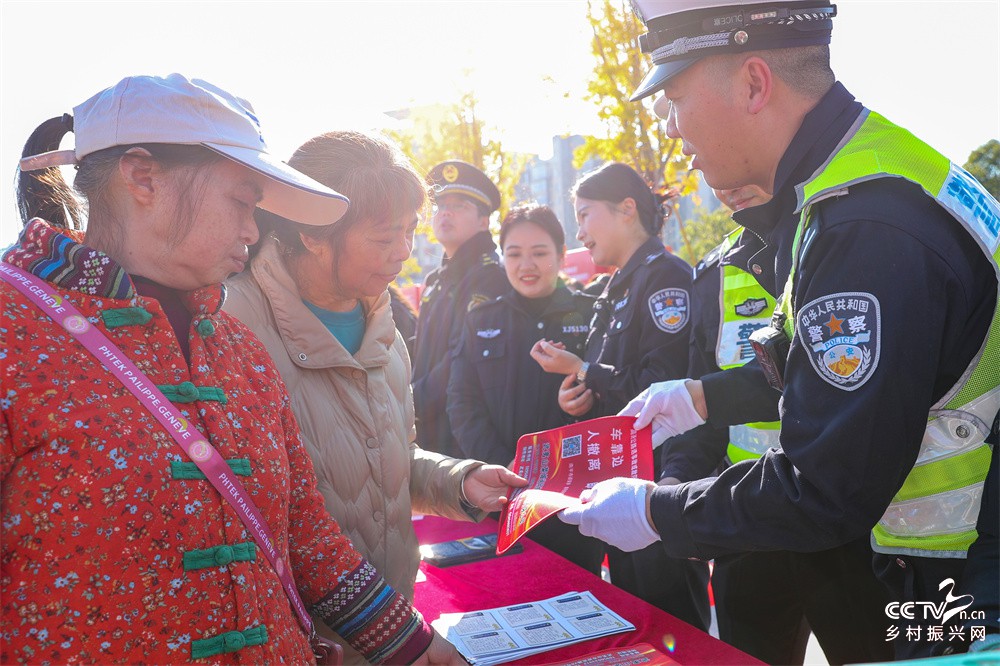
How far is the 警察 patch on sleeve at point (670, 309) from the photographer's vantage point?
3201mm

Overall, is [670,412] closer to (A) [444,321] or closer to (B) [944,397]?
(B) [944,397]

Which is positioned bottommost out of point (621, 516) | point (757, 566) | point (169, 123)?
point (757, 566)

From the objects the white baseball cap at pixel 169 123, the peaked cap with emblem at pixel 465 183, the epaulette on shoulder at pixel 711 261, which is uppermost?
the peaked cap with emblem at pixel 465 183

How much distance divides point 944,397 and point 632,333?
185 cm

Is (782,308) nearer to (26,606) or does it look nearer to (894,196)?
(894,196)

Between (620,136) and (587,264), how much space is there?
6.14 ft

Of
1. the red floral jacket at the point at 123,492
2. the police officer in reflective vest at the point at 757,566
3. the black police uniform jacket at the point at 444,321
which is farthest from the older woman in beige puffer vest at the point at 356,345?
the black police uniform jacket at the point at 444,321

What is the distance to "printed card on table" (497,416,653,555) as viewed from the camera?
6.64 feet

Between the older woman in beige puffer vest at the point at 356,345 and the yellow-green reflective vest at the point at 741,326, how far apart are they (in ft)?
2.90

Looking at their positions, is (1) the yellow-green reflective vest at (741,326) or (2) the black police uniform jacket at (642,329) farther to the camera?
(2) the black police uniform jacket at (642,329)

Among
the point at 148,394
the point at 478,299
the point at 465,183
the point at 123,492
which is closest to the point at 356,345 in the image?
the point at 148,394

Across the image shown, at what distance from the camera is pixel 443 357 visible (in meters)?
4.64

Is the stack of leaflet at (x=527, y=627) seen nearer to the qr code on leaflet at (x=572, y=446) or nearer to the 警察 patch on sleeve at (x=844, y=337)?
the qr code on leaflet at (x=572, y=446)

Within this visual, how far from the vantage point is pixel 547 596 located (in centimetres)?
244
